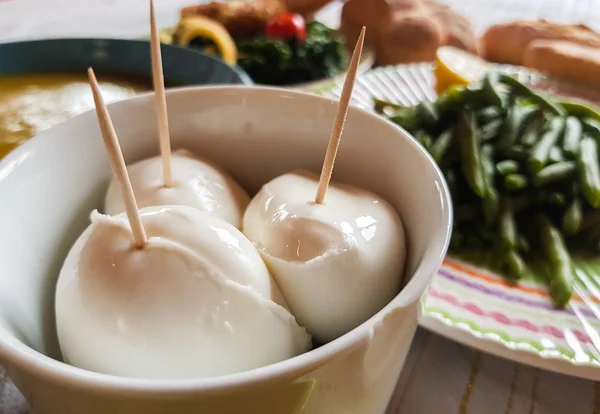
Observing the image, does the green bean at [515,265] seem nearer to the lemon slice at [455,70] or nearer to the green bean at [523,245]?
the green bean at [523,245]

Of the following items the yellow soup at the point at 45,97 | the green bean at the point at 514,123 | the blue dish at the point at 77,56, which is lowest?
the green bean at the point at 514,123

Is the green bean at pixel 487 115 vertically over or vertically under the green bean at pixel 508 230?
over

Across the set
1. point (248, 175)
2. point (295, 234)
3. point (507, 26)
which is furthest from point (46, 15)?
point (295, 234)

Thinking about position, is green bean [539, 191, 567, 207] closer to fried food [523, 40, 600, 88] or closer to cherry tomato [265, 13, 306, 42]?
fried food [523, 40, 600, 88]

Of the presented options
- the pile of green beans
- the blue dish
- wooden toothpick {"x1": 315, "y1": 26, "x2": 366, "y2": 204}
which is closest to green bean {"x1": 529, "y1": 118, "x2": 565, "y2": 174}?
the pile of green beans

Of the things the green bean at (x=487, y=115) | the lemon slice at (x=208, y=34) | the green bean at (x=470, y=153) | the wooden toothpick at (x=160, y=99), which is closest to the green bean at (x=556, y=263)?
the green bean at (x=470, y=153)

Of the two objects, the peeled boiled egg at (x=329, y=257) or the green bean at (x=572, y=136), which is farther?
the green bean at (x=572, y=136)
